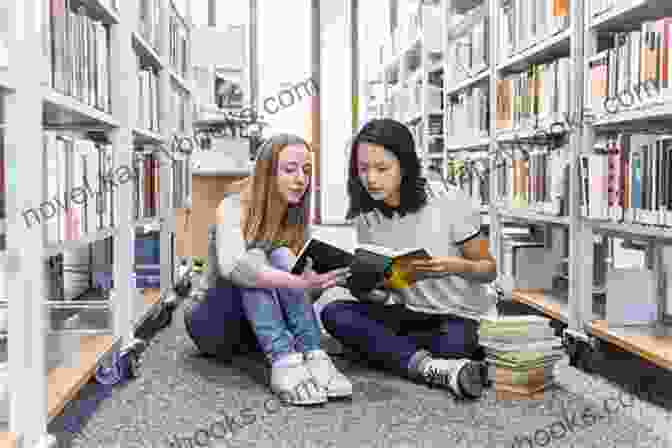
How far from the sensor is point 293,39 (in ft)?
24.3

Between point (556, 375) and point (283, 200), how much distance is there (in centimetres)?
92

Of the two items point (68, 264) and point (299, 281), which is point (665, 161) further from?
point (68, 264)

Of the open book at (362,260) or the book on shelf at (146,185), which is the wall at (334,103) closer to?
the book on shelf at (146,185)

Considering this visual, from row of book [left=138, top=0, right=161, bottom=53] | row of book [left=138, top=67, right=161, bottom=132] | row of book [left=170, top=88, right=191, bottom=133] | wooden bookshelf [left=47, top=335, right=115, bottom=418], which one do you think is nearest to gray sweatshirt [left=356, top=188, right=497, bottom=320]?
wooden bookshelf [left=47, top=335, right=115, bottom=418]

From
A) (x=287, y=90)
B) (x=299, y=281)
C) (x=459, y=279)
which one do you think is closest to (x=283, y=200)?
(x=299, y=281)

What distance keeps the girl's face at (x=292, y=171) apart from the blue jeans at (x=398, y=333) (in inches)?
14.6

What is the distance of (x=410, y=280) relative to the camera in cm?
171

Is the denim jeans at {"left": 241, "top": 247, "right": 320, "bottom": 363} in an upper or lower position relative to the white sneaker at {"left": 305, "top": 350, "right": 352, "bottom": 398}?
upper

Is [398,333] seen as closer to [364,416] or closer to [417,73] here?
[364,416]

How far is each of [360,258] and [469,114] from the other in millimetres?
1916

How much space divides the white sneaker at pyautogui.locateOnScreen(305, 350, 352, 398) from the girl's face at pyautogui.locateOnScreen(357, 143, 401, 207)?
0.47 metres

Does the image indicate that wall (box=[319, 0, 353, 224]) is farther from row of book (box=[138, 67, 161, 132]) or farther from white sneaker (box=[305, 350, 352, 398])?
white sneaker (box=[305, 350, 352, 398])

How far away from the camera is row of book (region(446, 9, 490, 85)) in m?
3.10

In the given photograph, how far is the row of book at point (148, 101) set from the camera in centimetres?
230
